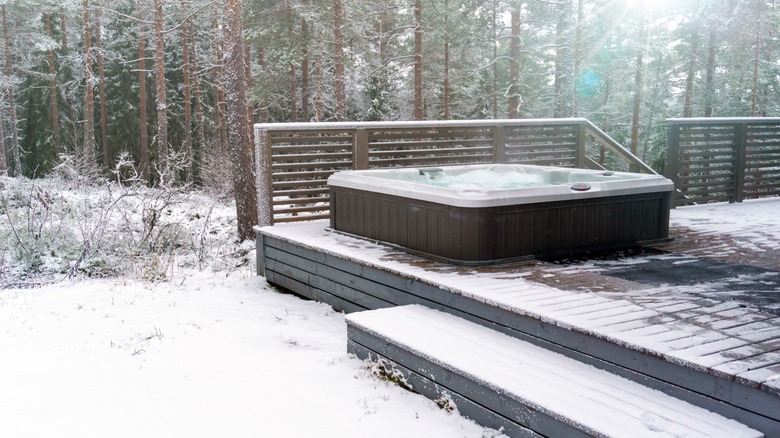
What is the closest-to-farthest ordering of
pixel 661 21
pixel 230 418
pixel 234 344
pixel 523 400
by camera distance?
pixel 523 400, pixel 230 418, pixel 234 344, pixel 661 21

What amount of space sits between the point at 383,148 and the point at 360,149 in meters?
0.85

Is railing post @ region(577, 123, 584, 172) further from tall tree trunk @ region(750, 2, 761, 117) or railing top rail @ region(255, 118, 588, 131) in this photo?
tall tree trunk @ region(750, 2, 761, 117)

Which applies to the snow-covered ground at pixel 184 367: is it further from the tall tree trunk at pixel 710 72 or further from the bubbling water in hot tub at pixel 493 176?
the tall tree trunk at pixel 710 72

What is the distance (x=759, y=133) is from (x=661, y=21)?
14539 millimetres

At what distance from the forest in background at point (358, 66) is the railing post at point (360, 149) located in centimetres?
750

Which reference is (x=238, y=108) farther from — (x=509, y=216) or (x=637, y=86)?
(x=637, y=86)

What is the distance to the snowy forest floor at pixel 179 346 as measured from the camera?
9.29 feet

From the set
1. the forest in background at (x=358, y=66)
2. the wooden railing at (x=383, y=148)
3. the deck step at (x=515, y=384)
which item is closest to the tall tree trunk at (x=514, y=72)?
the forest in background at (x=358, y=66)

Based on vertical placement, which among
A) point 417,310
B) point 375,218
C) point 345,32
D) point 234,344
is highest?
point 345,32

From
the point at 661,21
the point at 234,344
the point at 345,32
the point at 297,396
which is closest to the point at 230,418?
the point at 297,396

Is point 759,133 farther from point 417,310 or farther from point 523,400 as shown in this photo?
point 523,400

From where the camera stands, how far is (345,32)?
13852mm

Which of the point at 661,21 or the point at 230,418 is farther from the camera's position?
the point at 661,21

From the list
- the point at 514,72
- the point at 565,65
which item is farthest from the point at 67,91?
the point at 565,65
